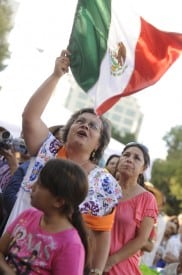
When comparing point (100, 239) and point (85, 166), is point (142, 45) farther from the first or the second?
point (100, 239)

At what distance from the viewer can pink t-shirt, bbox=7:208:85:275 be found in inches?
81.6

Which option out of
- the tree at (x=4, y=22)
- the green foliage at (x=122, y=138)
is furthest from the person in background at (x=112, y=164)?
the green foliage at (x=122, y=138)

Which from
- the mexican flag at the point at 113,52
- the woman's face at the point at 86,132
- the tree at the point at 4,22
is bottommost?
the woman's face at the point at 86,132

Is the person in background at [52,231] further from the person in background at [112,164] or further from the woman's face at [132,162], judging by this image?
the person in background at [112,164]

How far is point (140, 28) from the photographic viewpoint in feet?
11.3

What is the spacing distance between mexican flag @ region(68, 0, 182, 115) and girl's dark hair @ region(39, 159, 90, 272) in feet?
3.22

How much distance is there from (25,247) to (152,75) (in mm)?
1604

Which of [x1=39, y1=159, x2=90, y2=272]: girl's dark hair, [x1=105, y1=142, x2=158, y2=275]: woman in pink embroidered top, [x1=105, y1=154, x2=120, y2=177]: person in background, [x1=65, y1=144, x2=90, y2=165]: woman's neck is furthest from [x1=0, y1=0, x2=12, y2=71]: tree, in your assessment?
[x1=39, y1=159, x2=90, y2=272]: girl's dark hair

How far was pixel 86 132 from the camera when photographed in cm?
290

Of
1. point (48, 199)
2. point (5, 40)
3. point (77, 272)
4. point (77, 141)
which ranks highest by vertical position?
point (5, 40)

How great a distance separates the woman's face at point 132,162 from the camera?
365cm

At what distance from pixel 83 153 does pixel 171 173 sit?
116ft

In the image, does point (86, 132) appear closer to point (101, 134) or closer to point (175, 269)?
point (101, 134)

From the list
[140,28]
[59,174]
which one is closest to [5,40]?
[140,28]
